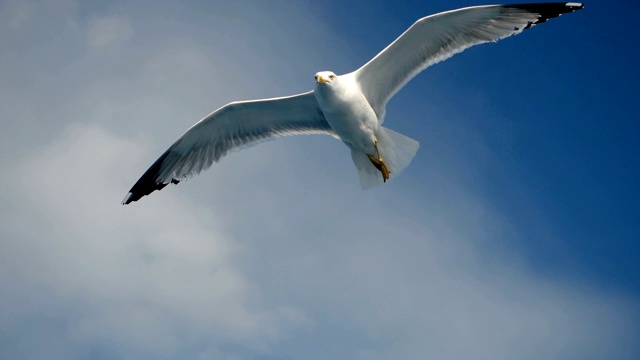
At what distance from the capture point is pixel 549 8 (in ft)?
26.4

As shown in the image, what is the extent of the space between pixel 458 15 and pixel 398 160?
1806 millimetres

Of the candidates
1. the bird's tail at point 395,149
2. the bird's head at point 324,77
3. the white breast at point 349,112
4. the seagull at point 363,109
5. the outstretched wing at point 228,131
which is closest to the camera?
the bird's head at point 324,77

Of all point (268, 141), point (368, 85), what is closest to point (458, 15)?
point (368, 85)

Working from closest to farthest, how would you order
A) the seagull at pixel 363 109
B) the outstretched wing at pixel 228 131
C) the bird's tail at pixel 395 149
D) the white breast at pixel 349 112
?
1. the white breast at pixel 349 112
2. the seagull at pixel 363 109
3. the bird's tail at pixel 395 149
4. the outstretched wing at pixel 228 131

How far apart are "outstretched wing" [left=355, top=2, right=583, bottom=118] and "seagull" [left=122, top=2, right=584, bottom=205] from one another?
0.4 inches

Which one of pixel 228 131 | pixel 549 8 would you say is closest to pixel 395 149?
pixel 228 131

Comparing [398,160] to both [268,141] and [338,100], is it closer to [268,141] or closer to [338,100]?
[338,100]

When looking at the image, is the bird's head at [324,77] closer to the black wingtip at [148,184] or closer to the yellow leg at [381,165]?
the yellow leg at [381,165]

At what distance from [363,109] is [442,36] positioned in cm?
125

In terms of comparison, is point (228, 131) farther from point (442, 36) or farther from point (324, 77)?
point (442, 36)

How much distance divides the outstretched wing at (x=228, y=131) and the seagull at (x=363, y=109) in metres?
0.01

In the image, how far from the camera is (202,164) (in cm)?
938

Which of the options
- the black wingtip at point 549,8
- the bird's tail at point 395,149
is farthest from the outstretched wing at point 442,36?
the bird's tail at point 395,149

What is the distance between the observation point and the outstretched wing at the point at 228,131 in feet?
29.0
